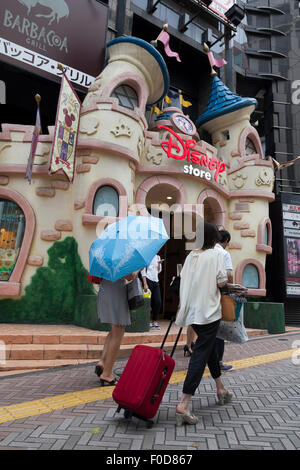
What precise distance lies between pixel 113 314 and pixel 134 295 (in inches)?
12.9

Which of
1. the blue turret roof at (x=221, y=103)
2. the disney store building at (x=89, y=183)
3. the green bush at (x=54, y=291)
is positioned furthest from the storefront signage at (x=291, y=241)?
the green bush at (x=54, y=291)

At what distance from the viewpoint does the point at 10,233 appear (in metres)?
7.67

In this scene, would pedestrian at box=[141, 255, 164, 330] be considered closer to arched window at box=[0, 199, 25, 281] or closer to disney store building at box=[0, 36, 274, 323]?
disney store building at box=[0, 36, 274, 323]

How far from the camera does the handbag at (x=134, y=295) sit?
12.6 ft

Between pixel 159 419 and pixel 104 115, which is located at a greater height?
pixel 104 115

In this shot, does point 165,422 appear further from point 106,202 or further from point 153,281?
point 106,202

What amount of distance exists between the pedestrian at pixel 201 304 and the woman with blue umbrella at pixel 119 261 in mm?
445

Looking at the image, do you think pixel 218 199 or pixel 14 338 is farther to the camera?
pixel 218 199

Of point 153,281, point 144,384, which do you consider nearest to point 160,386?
point 144,384

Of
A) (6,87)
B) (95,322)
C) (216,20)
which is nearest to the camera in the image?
(95,322)
